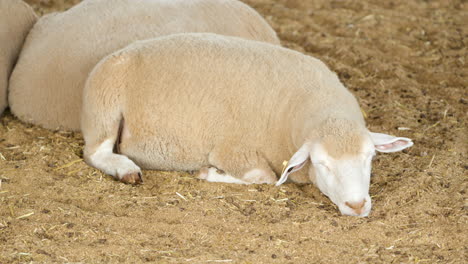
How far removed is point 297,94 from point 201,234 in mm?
1434

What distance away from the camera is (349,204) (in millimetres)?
4777

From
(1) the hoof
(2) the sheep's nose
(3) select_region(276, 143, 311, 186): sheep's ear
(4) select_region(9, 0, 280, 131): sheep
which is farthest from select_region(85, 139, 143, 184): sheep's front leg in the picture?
(2) the sheep's nose

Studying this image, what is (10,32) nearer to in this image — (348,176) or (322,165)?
(322,165)

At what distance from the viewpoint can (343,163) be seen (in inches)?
190

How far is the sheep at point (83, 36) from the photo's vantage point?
21.0 ft

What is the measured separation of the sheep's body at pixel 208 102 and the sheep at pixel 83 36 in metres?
0.58

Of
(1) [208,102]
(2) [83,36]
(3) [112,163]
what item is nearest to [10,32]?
(2) [83,36]

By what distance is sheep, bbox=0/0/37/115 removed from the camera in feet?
22.3

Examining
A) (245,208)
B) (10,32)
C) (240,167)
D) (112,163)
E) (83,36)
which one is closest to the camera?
(245,208)

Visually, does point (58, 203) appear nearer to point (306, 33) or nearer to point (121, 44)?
point (121, 44)

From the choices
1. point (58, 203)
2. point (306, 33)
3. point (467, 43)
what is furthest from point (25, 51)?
point (467, 43)

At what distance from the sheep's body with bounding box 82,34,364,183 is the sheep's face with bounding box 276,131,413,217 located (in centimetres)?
28

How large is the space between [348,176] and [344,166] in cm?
8

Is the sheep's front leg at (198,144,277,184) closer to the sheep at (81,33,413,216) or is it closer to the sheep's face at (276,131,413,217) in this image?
the sheep at (81,33,413,216)
